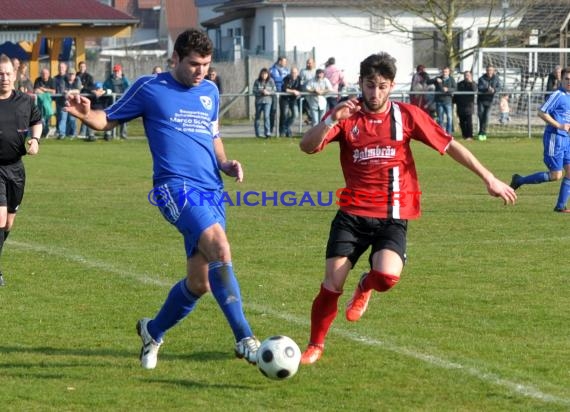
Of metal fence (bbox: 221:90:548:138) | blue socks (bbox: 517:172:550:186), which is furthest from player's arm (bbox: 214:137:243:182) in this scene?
metal fence (bbox: 221:90:548:138)

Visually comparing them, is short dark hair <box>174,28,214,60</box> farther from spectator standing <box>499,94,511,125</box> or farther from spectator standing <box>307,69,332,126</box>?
spectator standing <box>499,94,511,125</box>

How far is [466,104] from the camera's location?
28516mm

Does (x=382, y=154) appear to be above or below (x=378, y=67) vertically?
below

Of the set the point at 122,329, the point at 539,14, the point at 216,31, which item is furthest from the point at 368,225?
the point at 216,31

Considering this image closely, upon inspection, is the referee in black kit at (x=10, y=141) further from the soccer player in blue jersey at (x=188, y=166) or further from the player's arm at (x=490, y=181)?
the player's arm at (x=490, y=181)

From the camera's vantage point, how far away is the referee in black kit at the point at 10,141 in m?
9.54

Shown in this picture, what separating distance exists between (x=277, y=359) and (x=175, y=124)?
153cm

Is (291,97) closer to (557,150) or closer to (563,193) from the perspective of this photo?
(557,150)

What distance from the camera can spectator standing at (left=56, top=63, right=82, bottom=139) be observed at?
90.8 feet

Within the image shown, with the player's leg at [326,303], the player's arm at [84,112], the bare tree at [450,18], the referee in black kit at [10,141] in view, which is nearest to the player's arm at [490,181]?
the player's leg at [326,303]

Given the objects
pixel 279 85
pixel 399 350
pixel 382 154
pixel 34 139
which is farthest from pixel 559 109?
pixel 279 85

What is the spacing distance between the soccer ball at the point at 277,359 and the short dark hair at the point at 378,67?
5.18 feet

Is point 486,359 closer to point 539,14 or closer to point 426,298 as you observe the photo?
point 426,298

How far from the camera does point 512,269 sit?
10.4 meters
